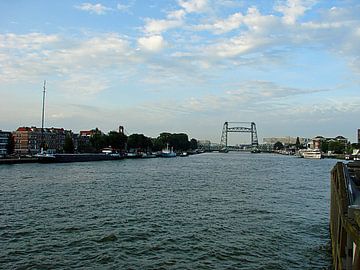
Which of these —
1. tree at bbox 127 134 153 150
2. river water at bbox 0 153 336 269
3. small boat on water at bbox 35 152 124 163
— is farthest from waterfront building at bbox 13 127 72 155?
river water at bbox 0 153 336 269

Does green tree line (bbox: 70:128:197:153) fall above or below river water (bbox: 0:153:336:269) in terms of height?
above

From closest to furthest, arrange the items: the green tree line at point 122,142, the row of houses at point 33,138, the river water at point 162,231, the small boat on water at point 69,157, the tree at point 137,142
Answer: the river water at point 162,231, the small boat on water at point 69,157, the green tree line at point 122,142, the row of houses at point 33,138, the tree at point 137,142

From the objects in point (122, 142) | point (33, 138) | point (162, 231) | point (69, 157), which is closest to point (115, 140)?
point (122, 142)

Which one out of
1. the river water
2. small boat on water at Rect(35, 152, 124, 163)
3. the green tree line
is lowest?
the river water

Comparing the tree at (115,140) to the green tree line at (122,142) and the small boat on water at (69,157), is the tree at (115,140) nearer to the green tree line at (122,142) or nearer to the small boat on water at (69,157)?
the green tree line at (122,142)

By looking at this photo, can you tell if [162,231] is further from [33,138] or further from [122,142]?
[33,138]

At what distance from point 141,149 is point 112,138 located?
93.4 ft

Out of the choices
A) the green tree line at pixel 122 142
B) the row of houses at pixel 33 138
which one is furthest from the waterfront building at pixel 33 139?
the green tree line at pixel 122 142

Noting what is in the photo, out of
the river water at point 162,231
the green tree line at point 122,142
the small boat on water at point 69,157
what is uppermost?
the green tree line at point 122,142

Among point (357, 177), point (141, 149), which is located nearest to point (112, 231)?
point (357, 177)

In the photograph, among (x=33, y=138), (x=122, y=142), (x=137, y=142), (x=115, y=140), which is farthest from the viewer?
(x=137, y=142)

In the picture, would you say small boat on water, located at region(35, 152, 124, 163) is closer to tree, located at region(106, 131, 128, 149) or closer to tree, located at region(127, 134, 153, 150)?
tree, located at region(106, 131, 128, 149)

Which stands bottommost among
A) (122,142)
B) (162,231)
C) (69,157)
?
(162,231)

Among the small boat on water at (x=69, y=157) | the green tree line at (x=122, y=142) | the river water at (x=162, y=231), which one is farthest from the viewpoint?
the green tree line at (x=122, y=142)
